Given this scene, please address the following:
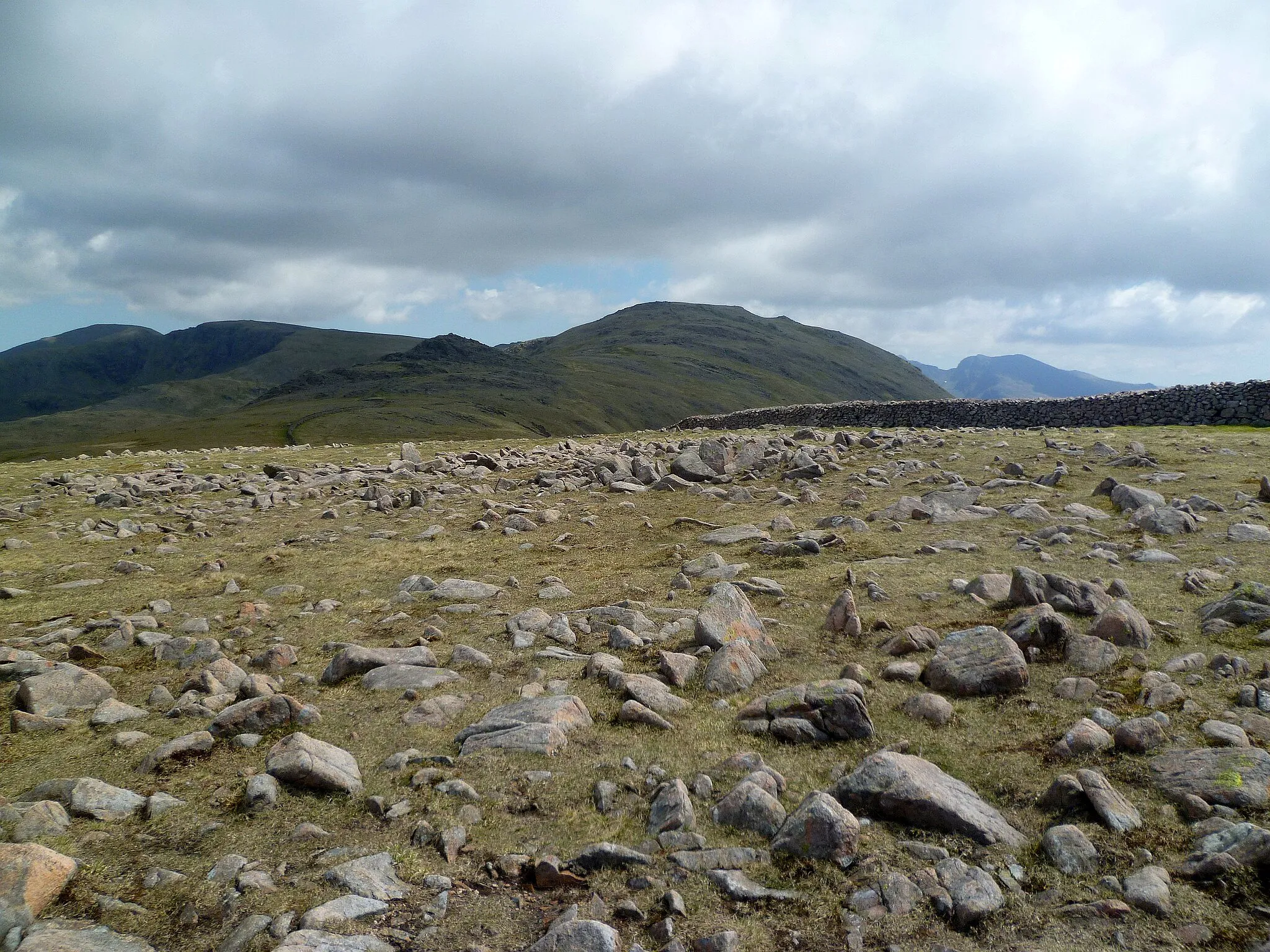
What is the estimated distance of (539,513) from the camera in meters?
16.1

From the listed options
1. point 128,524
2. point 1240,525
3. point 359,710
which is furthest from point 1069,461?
point 128,524

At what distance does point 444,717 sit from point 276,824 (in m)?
1.78

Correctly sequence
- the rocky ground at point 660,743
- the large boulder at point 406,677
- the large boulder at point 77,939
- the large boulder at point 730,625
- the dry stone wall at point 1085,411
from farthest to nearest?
the dry stone wall at point 1085,411 < the large boulder at point 730,625 < the large boulder at point 406,677 < the rocky ground at point 660,743 < the large boulder at point 77,939

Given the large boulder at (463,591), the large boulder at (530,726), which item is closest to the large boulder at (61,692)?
the large boulder at (530,726)

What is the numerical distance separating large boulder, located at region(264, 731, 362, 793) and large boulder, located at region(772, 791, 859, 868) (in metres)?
3.24

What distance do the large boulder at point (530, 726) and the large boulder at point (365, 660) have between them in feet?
5.44

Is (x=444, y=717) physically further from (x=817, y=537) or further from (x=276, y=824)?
(x=817, y=537)

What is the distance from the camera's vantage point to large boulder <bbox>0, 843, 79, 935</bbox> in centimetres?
397

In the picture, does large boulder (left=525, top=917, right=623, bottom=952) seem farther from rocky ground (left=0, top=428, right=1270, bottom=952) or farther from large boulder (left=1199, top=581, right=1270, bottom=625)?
large boulder (left=1199, top=581, right=1270, bottom=625)

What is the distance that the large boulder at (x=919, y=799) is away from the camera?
4719 millimetres

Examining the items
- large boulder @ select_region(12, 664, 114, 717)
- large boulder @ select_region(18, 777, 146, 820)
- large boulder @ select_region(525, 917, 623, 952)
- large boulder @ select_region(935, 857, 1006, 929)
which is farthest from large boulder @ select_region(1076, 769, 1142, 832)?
large boulder @ select_region(12, 664, 114, 717)

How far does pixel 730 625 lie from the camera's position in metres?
8.10

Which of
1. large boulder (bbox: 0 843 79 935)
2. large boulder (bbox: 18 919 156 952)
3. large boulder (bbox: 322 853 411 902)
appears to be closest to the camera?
large boulder (bbox: 18 919 156 952)

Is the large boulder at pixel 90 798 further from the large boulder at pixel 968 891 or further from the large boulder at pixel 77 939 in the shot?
the large boulder at pixel 968 891
